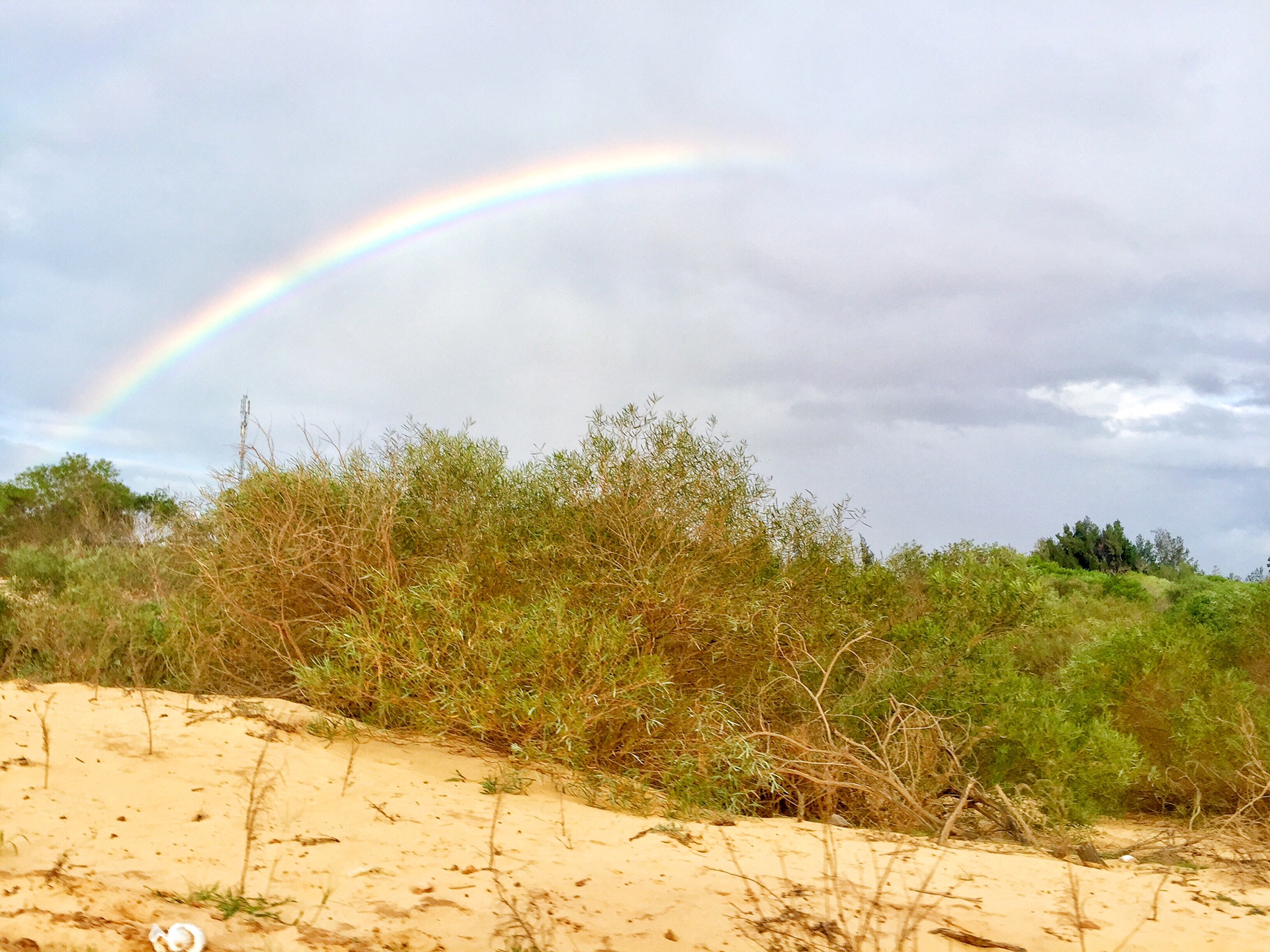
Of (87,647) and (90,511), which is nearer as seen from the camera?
(87,647)

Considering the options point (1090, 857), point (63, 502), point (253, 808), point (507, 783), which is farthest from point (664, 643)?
point (63, 502)

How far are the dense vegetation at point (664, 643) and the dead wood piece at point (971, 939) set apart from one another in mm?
2578

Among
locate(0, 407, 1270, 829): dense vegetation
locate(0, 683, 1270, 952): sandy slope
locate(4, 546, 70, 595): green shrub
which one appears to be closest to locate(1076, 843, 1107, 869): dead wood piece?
locate(0, 683, 1270, 952): sandy slope

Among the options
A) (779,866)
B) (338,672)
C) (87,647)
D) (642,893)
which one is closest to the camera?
(642,893)

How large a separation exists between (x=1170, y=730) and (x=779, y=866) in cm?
655

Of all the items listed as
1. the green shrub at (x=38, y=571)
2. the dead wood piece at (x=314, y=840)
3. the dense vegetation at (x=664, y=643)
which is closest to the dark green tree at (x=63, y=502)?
the green shrub at (x=38, y=571)

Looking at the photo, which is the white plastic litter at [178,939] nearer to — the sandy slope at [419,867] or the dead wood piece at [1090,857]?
the sandy slope at [419,867]

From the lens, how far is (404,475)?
9.81 meters

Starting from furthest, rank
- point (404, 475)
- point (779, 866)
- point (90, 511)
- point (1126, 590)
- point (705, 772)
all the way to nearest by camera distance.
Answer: point (90, 511)
point (1126, 590)
point (404, 475)
point (705, 772)
point (779, 866)

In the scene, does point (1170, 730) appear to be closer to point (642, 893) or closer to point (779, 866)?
point (779, 866)

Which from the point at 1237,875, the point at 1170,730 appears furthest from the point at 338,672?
the point at 1170,730

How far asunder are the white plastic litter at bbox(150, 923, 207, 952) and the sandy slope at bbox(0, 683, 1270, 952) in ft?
0.19

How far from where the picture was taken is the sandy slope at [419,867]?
14.1 feet

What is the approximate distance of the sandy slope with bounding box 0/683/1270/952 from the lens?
4305mm
